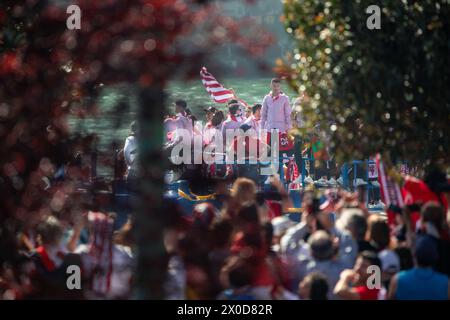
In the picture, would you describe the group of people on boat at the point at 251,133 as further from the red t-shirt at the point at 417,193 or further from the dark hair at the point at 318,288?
the dark hair at the point at 318,288

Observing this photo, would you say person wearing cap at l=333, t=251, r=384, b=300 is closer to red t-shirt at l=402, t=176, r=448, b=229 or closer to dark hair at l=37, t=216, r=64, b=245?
red t-shirt at l=402, t=176, r=448, b=229

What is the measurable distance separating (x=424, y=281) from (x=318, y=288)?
739 millimetres

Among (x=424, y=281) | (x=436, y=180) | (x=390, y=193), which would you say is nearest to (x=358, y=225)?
(x=424, y=281)

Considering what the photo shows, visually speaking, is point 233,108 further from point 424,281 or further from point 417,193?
point 424,281

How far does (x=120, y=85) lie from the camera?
3850 mm

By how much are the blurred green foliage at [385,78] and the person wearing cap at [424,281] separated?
1739 millimetres

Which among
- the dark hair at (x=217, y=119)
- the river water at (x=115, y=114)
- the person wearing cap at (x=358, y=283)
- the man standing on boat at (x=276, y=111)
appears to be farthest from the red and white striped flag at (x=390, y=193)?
the man standing on boat at (x=276, y=111)

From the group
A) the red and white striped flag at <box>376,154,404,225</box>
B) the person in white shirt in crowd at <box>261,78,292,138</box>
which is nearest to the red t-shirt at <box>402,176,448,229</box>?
the red and white striped flag at <box>376,154,404,225</box>

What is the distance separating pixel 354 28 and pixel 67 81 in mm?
4278

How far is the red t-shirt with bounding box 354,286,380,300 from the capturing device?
263 inches

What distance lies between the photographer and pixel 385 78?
7613mm

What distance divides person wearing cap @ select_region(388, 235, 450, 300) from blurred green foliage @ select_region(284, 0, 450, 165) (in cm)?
174

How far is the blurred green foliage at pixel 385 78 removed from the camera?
7680 millimetres
